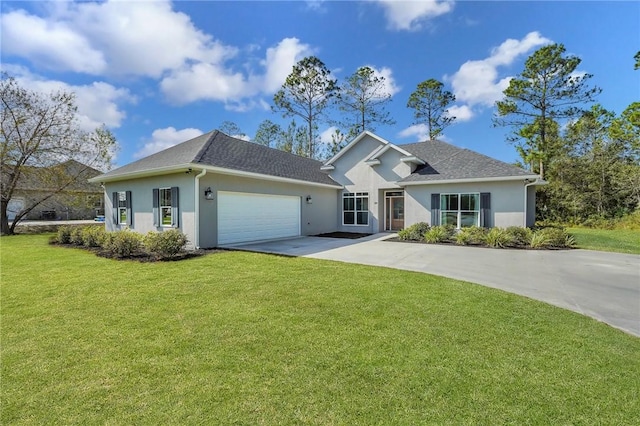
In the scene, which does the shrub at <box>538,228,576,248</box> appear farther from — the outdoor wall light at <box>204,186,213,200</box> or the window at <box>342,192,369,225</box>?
the outdoor wall light at <box>204,186,213,200</box>

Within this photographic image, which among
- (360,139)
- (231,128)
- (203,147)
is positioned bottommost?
(203,147)

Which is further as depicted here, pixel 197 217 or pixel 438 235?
pixel 438 235

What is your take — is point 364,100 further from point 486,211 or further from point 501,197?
point 486,211

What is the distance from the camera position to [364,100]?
29531 millimetres

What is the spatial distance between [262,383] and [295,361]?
0.49 m

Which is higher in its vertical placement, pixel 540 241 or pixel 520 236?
pixel 520 236

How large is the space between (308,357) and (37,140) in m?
24.3

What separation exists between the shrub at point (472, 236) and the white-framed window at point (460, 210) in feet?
4.72

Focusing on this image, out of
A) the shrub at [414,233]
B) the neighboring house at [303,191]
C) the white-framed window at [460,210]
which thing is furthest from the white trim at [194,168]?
the white-framed window at [460,210]

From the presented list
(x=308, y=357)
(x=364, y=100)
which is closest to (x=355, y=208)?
(x=364, y=100)

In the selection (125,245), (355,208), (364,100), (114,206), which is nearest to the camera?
(125,245)

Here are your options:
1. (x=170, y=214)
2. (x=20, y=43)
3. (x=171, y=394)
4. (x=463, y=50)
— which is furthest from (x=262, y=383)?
(x=463, y=50)

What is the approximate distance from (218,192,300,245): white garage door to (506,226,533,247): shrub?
9527 millimetres

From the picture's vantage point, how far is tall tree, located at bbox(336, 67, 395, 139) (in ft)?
94.5
